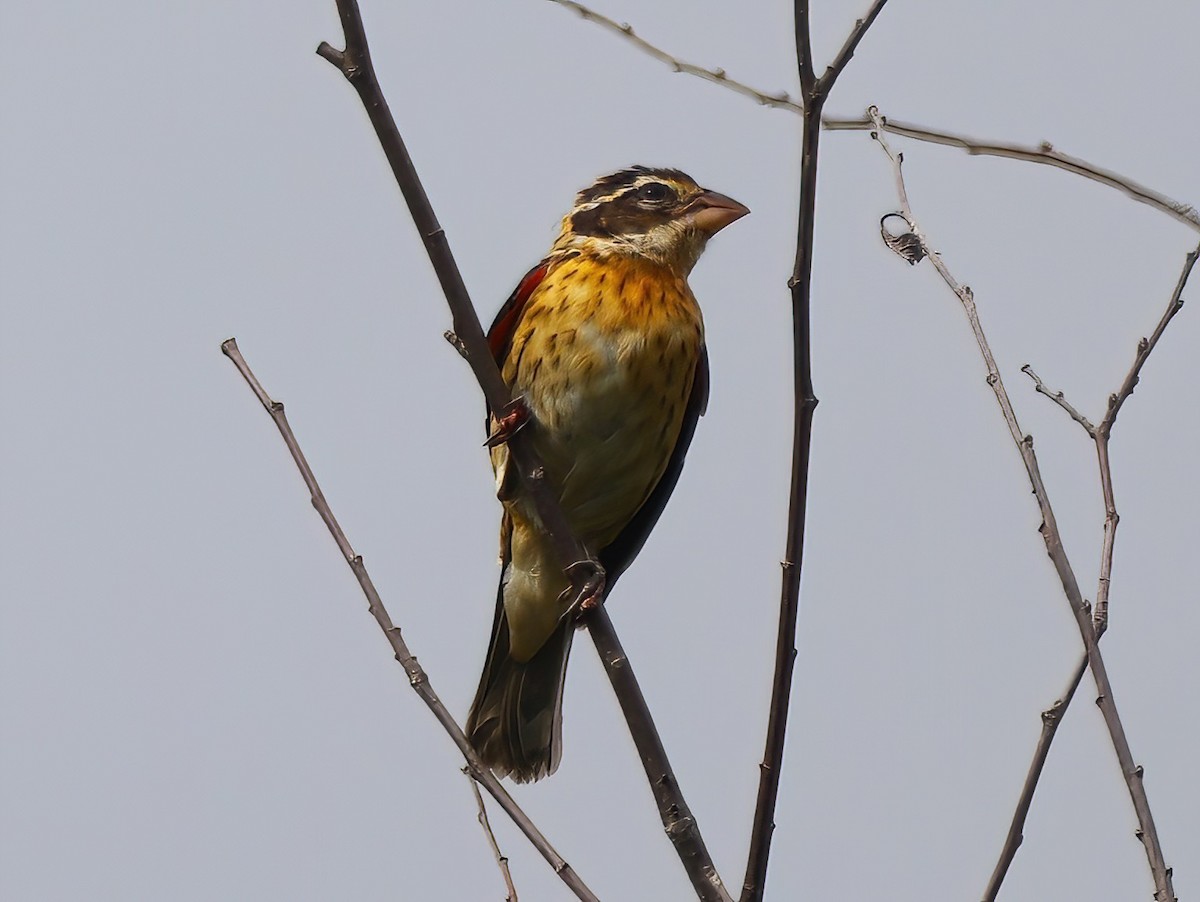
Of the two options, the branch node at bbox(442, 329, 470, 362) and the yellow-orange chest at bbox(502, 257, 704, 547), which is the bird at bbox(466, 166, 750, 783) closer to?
the yellow-orange chest at bbox(502, 257, 704, 547)

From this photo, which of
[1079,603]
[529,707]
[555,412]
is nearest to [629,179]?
[555,412]

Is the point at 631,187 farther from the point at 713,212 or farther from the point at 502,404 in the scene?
the point at 502,404

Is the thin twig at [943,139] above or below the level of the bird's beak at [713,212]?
below

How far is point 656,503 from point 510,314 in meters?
0.99

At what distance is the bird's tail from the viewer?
6.06 m

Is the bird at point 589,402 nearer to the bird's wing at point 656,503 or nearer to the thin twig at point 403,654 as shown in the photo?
the bird's wing at point 656,503

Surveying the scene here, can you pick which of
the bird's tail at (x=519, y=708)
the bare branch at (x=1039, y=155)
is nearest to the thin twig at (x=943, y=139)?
the bare branch at (x=1039, y=155)

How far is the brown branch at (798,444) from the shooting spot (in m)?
3.20

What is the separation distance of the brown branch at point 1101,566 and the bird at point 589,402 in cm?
185

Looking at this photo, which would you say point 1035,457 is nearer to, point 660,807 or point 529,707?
point 660,807

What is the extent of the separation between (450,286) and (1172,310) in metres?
1.79

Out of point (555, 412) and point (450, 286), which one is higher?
point (555, 412)

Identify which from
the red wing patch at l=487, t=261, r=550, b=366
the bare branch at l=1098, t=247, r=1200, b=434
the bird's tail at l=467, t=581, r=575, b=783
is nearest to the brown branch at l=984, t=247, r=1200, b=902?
the bare branch at l=1098, t=247, r=1200, b=434

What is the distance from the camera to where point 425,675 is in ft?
12.7
